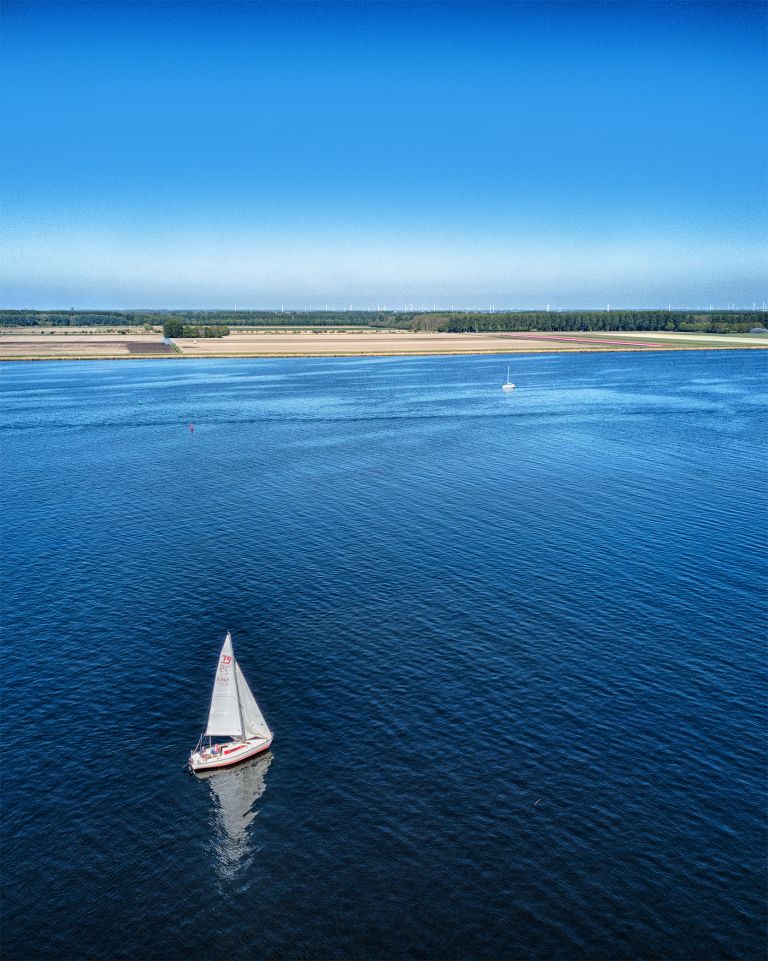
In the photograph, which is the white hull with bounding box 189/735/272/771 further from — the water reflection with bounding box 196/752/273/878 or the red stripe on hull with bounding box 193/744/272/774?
the water reflection with bounding box 196/752/273/878

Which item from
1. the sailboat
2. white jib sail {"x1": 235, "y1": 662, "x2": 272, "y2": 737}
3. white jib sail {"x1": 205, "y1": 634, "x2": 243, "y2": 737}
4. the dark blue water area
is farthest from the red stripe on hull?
white jib sail {"x1": 205, "y1": 634, "x2": 243, "y2": 737}

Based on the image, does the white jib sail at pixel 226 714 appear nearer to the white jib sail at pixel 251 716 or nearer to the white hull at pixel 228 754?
the white jib sail at pixel 251 716

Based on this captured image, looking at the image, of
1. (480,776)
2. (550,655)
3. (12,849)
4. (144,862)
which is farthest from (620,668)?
(12,849)

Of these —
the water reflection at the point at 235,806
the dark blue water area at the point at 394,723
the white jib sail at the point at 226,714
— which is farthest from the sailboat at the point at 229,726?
the dark blue water area at the point at 394,723

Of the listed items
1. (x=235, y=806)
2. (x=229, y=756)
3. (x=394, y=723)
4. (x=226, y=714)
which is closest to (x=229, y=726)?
(x=226, y=714)

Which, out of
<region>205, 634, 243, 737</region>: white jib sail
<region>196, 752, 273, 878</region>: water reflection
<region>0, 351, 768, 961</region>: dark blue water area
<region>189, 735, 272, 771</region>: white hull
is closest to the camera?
<region>0, 351, 768, 961</region>: dark blue water area

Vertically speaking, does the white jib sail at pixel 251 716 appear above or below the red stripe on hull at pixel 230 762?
above

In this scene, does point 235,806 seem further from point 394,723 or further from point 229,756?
point 394,723

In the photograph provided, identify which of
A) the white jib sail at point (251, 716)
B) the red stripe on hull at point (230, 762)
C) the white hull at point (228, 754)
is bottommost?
the red stripe on hull at point (230, 762)
